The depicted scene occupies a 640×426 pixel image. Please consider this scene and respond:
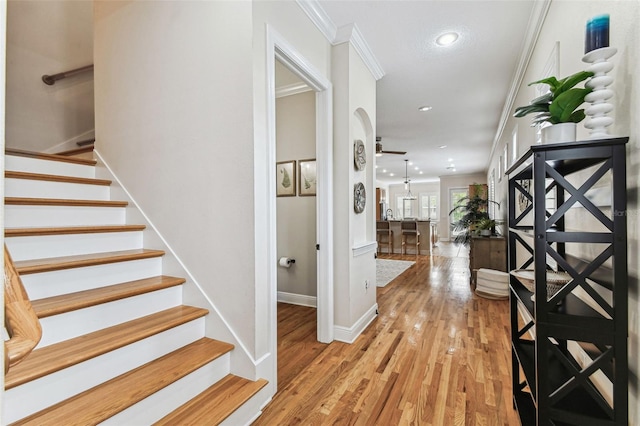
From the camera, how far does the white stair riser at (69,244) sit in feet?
5.39

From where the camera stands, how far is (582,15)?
1.54m

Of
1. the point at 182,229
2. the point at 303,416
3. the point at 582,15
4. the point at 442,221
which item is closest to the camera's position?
the point at 582,15

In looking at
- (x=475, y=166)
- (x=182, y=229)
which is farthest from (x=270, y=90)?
(x=475, y=166)

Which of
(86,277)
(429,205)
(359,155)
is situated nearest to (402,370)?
(359,155)

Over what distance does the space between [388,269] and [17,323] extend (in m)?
5.83

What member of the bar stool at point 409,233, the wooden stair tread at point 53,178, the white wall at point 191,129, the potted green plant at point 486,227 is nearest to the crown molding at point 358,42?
the white wall at point 191,129

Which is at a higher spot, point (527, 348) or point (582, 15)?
point (582, 15)

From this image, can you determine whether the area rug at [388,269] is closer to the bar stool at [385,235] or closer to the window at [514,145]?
the bar stool at [385,235]

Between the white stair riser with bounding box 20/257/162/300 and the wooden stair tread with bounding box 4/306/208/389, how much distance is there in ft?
1.04

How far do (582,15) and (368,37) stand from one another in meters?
1.62

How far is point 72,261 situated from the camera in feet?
5.41

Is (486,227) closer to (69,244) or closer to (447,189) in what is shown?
(69,244)

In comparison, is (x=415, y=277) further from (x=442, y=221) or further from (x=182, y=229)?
(x=442, y=221)

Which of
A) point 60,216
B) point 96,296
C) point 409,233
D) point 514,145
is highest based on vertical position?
point 514,145
